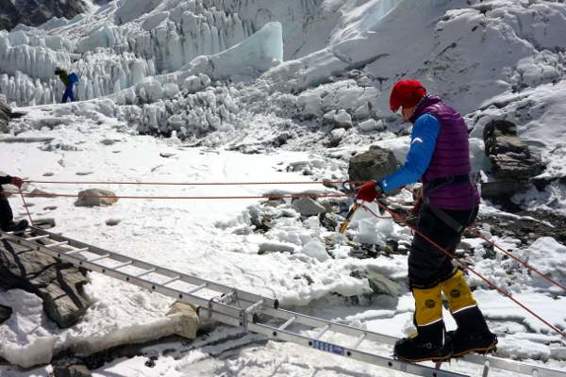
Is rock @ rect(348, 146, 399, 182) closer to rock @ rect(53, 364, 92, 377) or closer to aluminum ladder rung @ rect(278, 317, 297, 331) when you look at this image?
aluminum ladder rung @ rect(278, 317, 297, 331)

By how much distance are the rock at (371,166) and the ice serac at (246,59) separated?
381 inches

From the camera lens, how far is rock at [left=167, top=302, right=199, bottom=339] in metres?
4.40

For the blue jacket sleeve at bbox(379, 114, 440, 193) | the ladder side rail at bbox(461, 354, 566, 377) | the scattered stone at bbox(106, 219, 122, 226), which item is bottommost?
the ladder side rail at bbox(461, 354, 566, 377)

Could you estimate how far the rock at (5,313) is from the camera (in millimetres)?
4162

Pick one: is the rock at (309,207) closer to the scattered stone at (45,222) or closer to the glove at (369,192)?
the scattered stone at (45,222)

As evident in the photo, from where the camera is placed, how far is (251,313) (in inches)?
159

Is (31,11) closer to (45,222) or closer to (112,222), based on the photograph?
(45,222)

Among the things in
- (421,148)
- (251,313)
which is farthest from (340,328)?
(421,148)

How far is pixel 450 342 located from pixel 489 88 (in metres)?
10.6

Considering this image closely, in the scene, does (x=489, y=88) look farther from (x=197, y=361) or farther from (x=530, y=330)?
(x=197, y=361)

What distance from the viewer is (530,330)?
16.6 feet

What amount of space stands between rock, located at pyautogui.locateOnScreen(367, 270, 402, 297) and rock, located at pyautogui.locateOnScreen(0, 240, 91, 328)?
3.24 m

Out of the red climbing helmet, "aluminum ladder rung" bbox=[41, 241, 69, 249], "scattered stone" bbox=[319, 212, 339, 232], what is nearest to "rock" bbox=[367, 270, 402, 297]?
"scattered stone" bbox=[319, 212, 339, 232]

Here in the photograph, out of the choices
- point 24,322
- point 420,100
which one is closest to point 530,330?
point 420,100
